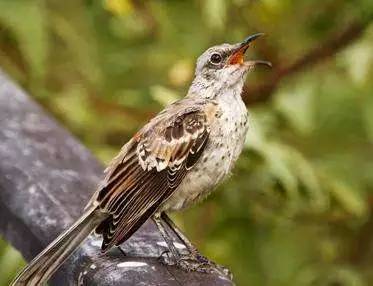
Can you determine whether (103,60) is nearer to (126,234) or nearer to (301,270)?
(301,270)

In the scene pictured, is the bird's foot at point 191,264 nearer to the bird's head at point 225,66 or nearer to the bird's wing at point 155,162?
the bird's wing at point 155,162

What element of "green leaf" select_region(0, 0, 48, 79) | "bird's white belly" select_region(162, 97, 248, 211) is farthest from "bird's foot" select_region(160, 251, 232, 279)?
"green leaf" select_region(0, 0, 48, 79)

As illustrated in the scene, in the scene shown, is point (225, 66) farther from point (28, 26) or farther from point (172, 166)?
point (28, 26)

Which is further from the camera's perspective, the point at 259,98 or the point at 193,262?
the point at 259,98

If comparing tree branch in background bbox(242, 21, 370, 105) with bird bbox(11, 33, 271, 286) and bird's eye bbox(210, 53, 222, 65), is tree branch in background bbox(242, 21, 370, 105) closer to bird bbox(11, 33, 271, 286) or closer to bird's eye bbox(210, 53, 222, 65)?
bird's eye bbox(210, 53, 222, 65)

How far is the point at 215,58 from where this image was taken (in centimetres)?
457

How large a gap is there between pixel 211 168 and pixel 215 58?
2.12 ft

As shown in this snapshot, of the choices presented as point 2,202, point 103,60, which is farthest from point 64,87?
point 2,202

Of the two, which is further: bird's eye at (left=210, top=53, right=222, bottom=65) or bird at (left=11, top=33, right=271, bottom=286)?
bird's eye at (left=210, top=53, right=222, bottom=65)

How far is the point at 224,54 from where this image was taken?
4.54 m

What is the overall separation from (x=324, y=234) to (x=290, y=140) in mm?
460

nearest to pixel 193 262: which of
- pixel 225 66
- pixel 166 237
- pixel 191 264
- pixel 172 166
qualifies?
pixel 191 264

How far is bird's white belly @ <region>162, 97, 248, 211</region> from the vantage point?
4.05m

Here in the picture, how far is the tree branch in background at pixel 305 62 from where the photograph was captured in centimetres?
541
